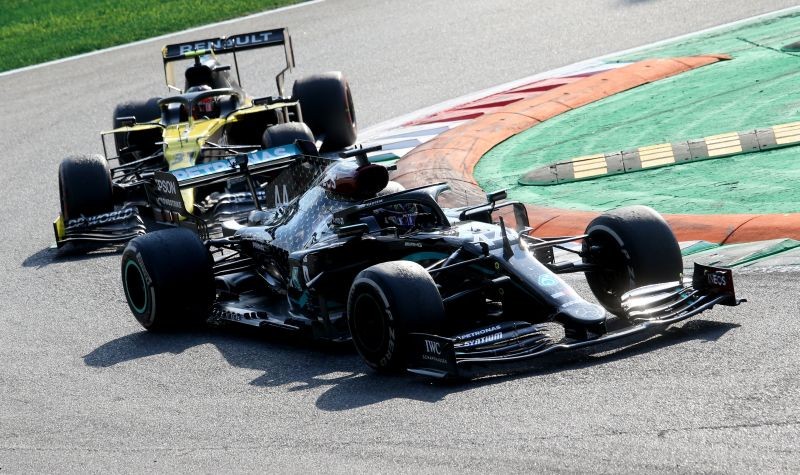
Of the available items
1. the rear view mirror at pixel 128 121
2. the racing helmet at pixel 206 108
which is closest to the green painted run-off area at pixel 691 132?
the racing helmet at pixel 206 108

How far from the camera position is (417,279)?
7816 millimetres

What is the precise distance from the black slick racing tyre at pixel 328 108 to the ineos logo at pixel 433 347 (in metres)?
9.19

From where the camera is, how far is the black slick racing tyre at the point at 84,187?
13.8 metres

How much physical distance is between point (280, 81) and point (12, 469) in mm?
9996

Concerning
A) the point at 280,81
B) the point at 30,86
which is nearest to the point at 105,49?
the point at 30,86

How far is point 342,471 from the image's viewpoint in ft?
21.2

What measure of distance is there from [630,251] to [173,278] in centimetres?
361

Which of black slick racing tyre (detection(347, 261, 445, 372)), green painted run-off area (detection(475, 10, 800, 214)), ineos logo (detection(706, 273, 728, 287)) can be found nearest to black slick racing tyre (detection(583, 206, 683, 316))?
ineos logo (detection(706, 273, 728, 287))

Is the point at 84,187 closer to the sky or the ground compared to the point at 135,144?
closer to the ground

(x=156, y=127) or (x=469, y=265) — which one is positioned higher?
(x=156, y=127)

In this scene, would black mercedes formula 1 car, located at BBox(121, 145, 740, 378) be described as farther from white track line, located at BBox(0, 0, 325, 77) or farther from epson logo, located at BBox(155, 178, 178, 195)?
white track line, located at BBox(0, 0, 325, 77)

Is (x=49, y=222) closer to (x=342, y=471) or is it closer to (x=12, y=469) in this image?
(x=12, y=469)

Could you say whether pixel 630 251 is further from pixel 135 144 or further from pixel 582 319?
pixel 135 144

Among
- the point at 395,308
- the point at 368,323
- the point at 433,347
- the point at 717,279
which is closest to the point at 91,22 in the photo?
the point at 368,323
